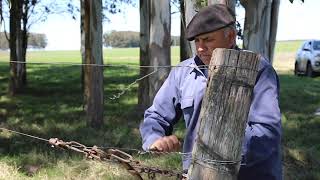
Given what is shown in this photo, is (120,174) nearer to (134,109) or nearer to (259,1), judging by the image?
(259,1)

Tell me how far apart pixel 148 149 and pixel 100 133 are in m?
8.35

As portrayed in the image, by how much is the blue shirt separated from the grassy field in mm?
4000

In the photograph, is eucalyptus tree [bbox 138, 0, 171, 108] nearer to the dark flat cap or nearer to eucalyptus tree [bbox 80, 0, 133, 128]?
eucalyptus tree [bbox 80, 0, 133, 128]

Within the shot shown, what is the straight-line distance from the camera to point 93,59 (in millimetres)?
12336

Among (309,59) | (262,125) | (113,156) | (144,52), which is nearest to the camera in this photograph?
(262,125)

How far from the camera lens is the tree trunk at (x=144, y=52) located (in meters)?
13.9

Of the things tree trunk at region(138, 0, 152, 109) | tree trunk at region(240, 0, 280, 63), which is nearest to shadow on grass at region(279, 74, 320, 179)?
tree trunk at region(240, 0, 280, 63)

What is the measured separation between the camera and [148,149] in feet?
9.40

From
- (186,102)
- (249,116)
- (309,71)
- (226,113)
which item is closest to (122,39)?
(309,71)

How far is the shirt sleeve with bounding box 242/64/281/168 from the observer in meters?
2.55

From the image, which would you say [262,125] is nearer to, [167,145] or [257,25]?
[167,145]

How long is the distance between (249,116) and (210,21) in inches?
19.4

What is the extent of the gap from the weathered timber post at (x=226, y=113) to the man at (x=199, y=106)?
0.10 m

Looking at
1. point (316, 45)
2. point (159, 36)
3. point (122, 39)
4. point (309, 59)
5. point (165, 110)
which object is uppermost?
point (159, 36)
